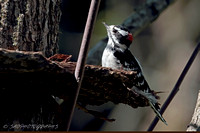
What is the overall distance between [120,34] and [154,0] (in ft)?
5.60

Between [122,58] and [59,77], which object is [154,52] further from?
[59,77]

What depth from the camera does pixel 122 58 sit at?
4.22 m

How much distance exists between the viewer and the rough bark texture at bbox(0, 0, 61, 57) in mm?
2781

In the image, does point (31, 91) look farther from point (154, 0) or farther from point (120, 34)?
point (154, 0)

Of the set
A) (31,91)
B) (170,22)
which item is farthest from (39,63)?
Result: (170,22)

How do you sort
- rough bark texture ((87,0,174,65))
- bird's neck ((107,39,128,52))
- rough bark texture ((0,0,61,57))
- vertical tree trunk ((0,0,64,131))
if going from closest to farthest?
vertical tree trunk ((0,0,64,131))
rough bark texture ((0,0,61,57))
bird's neck ((107,39,128,52))
rough bark texture ((87,0,174,65))

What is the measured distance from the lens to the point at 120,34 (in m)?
4.57

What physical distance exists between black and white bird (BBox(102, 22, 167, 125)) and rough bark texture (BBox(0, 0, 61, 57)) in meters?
1.09

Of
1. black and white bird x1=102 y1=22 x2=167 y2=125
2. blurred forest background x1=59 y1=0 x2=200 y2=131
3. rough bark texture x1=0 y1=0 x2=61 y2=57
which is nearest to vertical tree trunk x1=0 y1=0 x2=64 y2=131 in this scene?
rough bark texture x1=0 y1=0 x2=61 y2=57

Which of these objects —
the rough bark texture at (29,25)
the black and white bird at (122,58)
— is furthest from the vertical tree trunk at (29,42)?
the black and white bird at (122,58)

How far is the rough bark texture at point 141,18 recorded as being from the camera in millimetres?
5293

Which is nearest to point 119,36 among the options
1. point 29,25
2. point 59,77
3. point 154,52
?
point 29,25

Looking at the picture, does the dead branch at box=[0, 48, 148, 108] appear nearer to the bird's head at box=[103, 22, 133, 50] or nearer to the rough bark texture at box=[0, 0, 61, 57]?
the rough bark texture at box=[0, 0, 61, 57]

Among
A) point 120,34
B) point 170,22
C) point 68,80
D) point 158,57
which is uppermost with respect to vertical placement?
point 68,80
